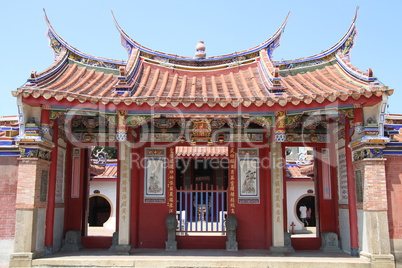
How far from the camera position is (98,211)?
1972 centimetres

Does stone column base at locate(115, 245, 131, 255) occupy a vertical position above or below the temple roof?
below

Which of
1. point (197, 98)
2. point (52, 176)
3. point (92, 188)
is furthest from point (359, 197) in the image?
point (92, 188)

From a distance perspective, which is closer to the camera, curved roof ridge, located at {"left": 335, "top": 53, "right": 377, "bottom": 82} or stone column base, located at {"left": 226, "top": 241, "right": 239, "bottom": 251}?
curved roof ridge, located at {"left": 335, "top": 53, "right": 377, "bottom": 82}

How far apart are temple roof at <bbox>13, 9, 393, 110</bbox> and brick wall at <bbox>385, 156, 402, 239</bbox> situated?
1433 mm

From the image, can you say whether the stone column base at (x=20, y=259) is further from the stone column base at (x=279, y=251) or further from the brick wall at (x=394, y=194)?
the brick wall at (x=394, y=194)

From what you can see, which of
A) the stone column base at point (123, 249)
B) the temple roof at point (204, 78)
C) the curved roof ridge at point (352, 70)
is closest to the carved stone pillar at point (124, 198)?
the stone column base at point (123, 249)

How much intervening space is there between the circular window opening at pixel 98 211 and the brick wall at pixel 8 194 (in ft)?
38.6

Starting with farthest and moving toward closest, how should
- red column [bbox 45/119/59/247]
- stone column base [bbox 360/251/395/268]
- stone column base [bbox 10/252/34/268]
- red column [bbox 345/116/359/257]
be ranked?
1. red column [bbox 45/119/59/247]
2. red column [bbox 345/116/359/257]
3. stone column base [bbox 10/252/34/268]
4. stone column base [bbox 360/251/395/268]

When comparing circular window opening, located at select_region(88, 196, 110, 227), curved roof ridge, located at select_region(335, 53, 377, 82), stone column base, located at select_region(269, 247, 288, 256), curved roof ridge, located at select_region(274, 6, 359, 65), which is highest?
curved roof ridge, located at select_region(274, 6, 359, 65)

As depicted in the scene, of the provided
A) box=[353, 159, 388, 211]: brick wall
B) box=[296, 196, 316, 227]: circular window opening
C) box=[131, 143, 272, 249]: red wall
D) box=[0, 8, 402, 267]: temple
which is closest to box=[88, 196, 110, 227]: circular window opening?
box=[296, 196, 316, 227]: circular window opening

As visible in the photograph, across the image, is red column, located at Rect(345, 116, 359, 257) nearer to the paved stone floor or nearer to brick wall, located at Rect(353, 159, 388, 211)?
the paved stone floor

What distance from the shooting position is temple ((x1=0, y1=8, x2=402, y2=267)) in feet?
25.0

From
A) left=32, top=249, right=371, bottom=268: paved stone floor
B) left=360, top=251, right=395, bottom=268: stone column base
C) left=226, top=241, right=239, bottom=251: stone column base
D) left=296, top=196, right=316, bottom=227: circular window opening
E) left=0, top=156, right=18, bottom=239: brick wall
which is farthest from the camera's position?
left=296, top=196, right=316, bottom=227: circular window opening

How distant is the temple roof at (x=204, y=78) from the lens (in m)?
7.62
